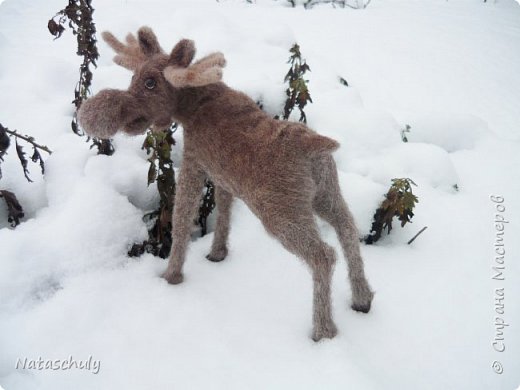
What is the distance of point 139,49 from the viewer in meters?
1.46

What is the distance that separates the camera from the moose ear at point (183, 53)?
1330 millimetres

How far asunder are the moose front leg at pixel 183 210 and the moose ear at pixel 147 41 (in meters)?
0.42

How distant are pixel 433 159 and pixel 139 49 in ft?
5.77

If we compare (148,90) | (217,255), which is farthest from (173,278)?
(148,90)

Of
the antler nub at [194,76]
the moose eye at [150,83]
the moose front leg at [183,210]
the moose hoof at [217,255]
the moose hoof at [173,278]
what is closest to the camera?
the antler nub at [194,76]

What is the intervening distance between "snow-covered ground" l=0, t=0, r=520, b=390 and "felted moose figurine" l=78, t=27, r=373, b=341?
0.78 feet

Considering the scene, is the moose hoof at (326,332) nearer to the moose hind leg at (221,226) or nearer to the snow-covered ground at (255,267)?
the snow-covered ground at (255,267)

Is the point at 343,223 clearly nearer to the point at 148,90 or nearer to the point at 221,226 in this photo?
the point at 221,226

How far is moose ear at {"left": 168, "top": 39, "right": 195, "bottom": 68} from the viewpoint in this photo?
133cm

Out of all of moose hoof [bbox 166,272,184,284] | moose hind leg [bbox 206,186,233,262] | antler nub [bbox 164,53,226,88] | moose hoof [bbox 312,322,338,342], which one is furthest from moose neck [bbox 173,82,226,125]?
moose hoof [bbox 312,322,338,342]

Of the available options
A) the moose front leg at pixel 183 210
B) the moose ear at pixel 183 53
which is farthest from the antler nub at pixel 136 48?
the moose front leg at pixel 183 210

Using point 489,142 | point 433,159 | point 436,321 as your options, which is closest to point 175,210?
point 436,321

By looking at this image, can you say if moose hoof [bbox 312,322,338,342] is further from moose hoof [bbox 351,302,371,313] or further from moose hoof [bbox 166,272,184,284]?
moose hoof [bbox 166,272,184,284]

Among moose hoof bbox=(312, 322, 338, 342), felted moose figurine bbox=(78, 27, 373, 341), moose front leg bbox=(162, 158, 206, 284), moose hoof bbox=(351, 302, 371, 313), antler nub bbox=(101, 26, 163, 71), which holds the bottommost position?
moose hoof bbox=(351, 302, 371, 313)
